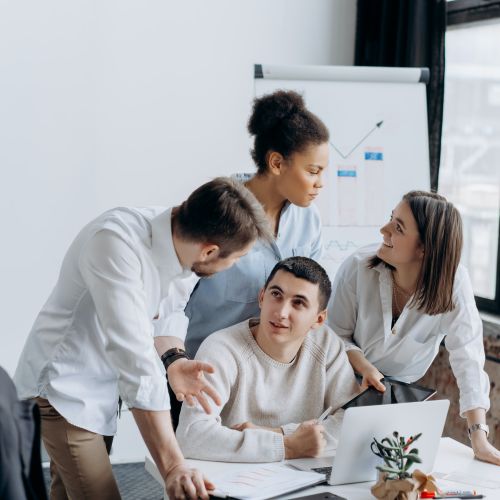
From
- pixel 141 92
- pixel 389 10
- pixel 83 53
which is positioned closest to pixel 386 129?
pixel 389 10

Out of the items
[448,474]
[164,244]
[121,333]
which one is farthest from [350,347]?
[121,333]

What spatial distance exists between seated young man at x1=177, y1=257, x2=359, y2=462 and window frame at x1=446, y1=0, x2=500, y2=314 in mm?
1480

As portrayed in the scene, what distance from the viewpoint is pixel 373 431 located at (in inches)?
66.4

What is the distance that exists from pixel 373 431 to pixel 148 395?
47cm

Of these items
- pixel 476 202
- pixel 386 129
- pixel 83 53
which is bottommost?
pixel 476 202

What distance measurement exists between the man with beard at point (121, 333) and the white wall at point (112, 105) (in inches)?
69.9

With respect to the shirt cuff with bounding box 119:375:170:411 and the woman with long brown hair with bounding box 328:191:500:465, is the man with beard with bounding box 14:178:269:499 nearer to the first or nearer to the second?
the shirt cuff with bounding box 119:375:170:411

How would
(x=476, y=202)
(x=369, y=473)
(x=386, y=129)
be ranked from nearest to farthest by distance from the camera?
(x=369, y=473)
(x=386, y=129)
(x=476, y=202)

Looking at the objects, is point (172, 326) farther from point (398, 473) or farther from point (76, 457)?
point (398, 473)

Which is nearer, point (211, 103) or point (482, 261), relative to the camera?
point (482, 261)

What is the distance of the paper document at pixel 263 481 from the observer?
5.27 ft

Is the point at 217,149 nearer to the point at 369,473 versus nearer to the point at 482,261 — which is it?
the point at 482,261

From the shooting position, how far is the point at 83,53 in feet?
11.6

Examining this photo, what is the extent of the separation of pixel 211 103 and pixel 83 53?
62cm
